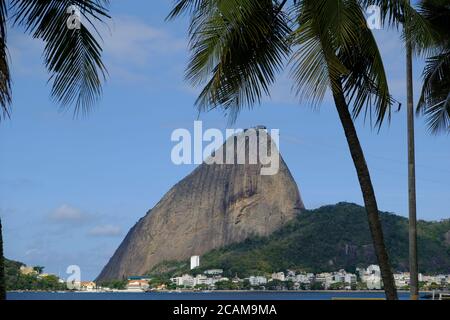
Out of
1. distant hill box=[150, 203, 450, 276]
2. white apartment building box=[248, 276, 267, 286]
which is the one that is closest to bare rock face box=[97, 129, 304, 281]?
distant hill box=[150, 203, 450, 276]

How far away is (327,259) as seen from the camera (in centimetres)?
13738

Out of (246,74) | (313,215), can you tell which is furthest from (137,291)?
(246,74)

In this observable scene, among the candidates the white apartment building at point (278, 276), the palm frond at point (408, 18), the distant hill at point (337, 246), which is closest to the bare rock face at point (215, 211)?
the distant hill at point (337, 246)

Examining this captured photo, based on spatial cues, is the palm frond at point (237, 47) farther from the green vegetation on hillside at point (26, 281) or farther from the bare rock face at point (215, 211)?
the bare rock face at point (215, 211)

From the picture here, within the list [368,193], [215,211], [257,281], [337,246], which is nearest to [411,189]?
[368,193]

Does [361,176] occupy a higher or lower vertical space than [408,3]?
lower

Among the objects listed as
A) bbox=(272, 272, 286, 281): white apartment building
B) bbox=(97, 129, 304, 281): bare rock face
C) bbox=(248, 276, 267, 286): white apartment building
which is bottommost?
bbox=(248, 276, 267, 286): white apartment building

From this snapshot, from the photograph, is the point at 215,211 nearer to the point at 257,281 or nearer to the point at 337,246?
the point at 337,246

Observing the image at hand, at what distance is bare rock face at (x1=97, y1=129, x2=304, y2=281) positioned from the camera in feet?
575

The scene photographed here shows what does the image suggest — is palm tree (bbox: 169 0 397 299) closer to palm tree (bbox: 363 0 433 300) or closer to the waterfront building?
palm tree (bbox: 363 0 433 300)

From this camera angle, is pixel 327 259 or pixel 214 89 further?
pixel 327 259

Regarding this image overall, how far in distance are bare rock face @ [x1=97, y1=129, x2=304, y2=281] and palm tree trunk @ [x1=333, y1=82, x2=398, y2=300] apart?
525ft
